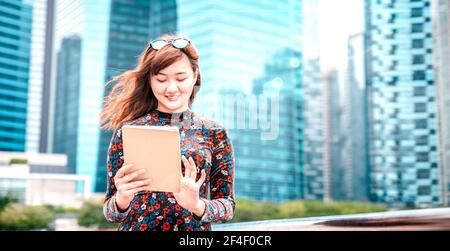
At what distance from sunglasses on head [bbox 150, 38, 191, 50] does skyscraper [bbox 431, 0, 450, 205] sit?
100 ft

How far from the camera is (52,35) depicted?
38.3 meters

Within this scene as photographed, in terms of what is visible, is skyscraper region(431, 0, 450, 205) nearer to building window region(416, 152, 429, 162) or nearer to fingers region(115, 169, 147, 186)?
building window region(416, 152, 429, 162)

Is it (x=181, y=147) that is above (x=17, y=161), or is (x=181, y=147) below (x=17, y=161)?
below

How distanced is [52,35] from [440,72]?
2536cm

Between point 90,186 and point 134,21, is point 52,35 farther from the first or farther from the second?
point 90,186

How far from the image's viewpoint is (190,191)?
1.33m

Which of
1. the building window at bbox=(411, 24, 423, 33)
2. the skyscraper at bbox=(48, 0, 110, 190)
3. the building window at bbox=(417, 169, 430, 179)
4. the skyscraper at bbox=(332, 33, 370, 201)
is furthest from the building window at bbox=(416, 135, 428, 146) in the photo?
the skyscraper at bbox=(48, 0, 110, 190)

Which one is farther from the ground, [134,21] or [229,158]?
[134,21]

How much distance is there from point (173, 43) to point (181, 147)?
0.28 metres

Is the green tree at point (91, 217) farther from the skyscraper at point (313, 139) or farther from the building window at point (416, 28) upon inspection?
the building window at point (416, 28)


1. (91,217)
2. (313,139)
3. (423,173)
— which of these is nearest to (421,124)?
(423,173)

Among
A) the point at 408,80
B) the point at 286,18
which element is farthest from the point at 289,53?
the point at 408,80

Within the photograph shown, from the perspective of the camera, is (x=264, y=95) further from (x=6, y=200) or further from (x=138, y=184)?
(x=138, y=184)

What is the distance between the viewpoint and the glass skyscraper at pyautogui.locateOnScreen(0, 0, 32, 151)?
102 ft
